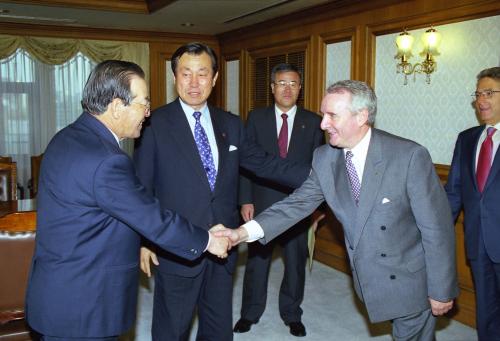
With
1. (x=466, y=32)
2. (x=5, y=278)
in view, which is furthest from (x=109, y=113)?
(x=466, y=32)

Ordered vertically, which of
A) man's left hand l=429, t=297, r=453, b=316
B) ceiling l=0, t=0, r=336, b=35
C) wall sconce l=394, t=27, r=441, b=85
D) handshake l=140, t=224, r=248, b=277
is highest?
ceiling l=0, t=0, r=336, b=35

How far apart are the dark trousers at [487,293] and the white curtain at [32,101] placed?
6.19m

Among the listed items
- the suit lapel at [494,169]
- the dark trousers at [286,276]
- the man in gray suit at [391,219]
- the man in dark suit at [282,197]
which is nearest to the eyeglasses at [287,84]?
the man in dark suit at [282,197]

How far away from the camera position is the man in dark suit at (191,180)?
2584 mm

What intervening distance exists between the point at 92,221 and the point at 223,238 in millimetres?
793

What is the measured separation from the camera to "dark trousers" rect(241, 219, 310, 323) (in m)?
3.79

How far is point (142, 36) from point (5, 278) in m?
6.07

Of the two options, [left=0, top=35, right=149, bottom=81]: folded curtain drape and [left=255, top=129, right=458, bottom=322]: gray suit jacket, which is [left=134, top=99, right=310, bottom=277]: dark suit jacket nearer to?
[left=255, top=129, right=458, bottom=322]: gray suit jacket

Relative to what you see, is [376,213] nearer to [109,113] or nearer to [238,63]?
[109,113]

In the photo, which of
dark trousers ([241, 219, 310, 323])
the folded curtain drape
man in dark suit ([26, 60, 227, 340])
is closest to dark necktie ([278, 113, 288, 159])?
dark trousers ([241, 219, 310, 323])

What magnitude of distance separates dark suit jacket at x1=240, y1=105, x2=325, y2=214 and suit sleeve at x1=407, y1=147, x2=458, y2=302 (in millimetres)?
1702

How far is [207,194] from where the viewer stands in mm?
2598

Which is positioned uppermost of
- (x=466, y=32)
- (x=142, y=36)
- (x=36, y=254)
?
(x=142, y=36)

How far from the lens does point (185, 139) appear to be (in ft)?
8.52
